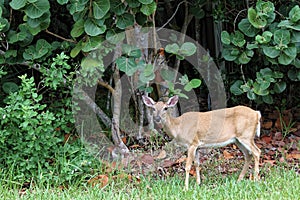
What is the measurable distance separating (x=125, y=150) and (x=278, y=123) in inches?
96.6

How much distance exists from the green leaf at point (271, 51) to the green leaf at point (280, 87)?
746mm

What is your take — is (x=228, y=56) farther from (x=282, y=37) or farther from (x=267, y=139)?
(x=267, y=139)

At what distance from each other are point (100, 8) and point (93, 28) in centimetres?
23

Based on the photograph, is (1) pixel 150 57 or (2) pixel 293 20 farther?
(1) pixel 150 57

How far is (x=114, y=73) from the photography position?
7.05 metres

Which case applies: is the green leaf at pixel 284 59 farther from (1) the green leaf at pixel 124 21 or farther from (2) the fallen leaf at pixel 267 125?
(2) the fallen leaf at pixel 267 125

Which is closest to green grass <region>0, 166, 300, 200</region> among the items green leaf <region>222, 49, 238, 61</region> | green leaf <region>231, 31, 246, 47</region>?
green leaf <region>222, 49, 238, 61</region>

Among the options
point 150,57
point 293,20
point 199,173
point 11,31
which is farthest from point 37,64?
point 293,20

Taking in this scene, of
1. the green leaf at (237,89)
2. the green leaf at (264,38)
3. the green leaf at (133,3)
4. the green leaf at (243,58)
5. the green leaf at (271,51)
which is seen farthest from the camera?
the green leaf at (237,89)

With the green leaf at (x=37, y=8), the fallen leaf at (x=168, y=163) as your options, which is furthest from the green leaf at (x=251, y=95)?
the green leaf at (x=37, y=8)

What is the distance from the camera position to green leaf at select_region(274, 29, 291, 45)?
6.24 m

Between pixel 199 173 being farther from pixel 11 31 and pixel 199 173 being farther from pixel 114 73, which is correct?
pixel 11 31

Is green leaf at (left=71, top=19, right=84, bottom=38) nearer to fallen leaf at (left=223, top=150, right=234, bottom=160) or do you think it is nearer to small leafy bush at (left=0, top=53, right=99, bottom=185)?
small leafy bush at (left=0, top=53, right=99, bottom=185)

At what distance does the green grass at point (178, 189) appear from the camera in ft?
17.6
